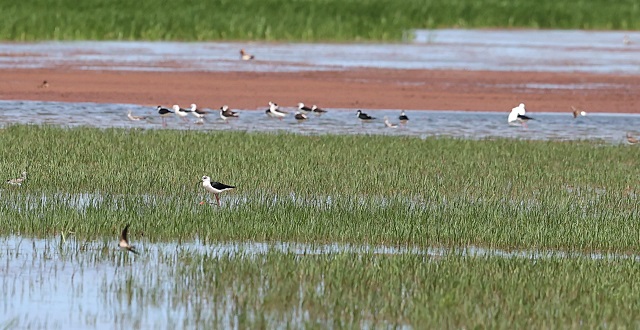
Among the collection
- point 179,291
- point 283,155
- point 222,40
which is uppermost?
point 179,291

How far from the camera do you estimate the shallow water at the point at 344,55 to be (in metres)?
40.0

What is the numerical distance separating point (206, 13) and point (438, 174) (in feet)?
113

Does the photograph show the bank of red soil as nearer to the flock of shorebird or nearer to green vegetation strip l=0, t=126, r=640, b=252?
the flock of shorebird

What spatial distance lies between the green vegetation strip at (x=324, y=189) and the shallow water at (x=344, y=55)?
1640 cm

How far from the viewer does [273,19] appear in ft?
174

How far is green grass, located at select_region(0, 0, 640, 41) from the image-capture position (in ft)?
162

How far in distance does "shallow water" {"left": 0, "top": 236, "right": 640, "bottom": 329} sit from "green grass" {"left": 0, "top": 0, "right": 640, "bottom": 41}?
118 ft

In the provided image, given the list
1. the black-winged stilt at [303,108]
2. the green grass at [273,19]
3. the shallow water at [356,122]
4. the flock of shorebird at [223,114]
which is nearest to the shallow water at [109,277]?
the shallow water at [356,122]

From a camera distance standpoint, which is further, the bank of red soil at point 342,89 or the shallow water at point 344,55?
the shallow water at point 344,55

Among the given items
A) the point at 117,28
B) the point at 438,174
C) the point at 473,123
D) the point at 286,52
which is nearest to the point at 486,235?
the point at 438,174

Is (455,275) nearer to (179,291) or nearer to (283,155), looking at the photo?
(179,291)

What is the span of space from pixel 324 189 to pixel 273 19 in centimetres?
3594

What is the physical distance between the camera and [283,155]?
21031 mm

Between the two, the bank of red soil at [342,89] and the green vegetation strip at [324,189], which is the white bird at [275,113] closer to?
the bank of red soil at [342,89]
